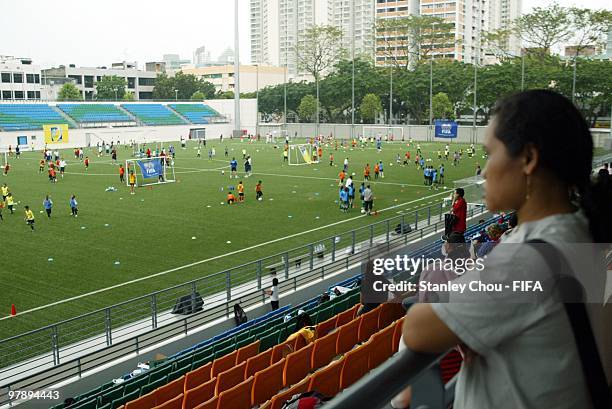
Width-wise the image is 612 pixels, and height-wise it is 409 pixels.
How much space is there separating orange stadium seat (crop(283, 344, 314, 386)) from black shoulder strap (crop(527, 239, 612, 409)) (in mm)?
6737

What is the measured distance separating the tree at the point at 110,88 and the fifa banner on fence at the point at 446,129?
50.1 meters

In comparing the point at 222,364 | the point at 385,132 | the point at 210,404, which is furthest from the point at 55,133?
the point at 210,404

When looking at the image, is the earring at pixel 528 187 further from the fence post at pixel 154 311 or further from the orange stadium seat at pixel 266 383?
the fence post at pixel 154 311

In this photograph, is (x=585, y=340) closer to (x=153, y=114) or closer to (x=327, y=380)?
(x=327, y=380)

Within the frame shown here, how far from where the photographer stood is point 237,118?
Answer: 256 ft

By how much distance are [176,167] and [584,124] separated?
43.9 meters

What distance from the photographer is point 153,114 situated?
78812 mm

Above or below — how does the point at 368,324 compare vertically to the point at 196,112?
below

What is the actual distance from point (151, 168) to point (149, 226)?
12.9 m

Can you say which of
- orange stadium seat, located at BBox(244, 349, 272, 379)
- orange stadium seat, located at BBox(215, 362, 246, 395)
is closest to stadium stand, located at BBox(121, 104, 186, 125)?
orange stadium seat, located at BBox(244, 349, 272, 379)

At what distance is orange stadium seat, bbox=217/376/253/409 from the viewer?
23.3ft

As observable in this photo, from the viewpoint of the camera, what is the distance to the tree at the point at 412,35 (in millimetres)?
87250

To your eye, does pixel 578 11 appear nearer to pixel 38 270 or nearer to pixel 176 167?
pixel 176 167

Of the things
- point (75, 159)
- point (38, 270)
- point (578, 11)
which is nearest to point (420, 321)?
point (38, 270)
